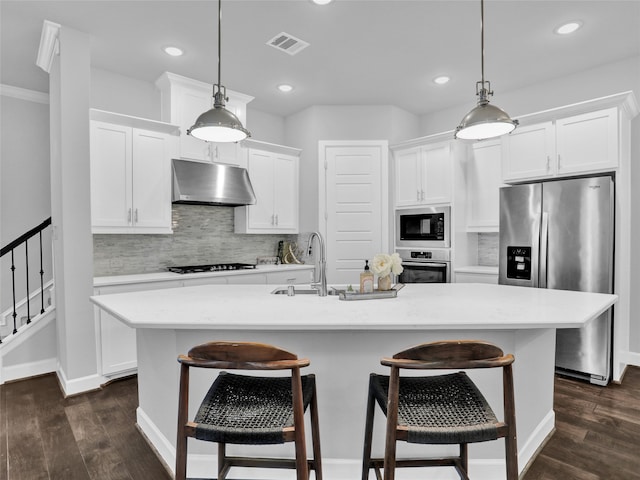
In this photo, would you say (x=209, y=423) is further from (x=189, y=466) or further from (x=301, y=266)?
(x=301, y=266)

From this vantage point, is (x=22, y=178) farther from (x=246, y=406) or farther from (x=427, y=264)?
(x=427, y=264)

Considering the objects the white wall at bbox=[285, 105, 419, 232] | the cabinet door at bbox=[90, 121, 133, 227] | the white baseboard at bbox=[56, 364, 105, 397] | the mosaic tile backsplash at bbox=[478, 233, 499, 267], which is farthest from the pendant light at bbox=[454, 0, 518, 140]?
the white baseboard at bbox=[56, 364, 105, 397]

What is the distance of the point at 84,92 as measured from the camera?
3.09 m

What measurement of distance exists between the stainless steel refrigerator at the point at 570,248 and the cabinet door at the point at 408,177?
1.17 metres

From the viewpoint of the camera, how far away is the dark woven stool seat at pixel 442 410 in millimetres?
1316

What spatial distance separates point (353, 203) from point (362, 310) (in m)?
3.06

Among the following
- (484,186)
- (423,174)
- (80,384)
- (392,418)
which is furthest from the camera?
(423,174)

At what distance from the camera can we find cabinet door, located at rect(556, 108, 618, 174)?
10.5ft

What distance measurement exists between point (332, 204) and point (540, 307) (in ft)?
10.4

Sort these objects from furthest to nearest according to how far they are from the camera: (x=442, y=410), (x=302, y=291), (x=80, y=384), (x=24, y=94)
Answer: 1. (x=24, y=94)
2. (x=80, y=384)
3. (x=302, y=291)
4. (x=442, y=410)

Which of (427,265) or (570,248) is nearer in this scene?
(570,248)

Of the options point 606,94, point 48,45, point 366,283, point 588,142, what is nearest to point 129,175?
point 48,45

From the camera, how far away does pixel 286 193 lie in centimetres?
497

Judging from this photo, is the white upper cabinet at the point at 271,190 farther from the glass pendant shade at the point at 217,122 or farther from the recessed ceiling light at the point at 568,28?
the recessed ceiling light at the point at 568,28
